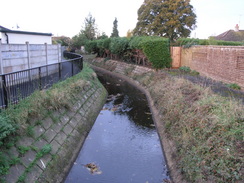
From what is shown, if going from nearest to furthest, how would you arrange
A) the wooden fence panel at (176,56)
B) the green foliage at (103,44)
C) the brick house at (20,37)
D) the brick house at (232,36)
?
the brick house at (20,37), the wooden fence panel at (176,56), the green foliage at (103,44), the brick house at (232,36)

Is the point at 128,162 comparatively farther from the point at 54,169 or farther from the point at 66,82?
the point at 66,82

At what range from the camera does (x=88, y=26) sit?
48.2 metres

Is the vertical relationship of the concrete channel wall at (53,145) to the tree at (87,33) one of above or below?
below

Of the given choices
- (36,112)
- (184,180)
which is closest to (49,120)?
(36,112)

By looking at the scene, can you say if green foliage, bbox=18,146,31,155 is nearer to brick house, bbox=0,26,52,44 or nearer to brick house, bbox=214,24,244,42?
brick house, bbox=0,26,52,44

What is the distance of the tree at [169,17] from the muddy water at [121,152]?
83.6ft

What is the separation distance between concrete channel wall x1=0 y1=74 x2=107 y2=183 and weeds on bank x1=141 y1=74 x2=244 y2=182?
3.22 meters

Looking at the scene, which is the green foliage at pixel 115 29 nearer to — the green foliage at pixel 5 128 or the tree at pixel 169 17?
the tree at pixel 169 17

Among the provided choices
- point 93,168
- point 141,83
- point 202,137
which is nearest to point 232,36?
point 141,83

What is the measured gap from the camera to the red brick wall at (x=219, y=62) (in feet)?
35.2

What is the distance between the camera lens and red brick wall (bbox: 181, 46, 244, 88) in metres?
10.7

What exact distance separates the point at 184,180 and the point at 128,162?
2031 mm

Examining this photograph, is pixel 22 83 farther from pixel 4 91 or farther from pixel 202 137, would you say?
pixel 202 137

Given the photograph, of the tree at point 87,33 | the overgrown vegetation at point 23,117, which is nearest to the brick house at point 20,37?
the overgrown vegetation at point 23,117
